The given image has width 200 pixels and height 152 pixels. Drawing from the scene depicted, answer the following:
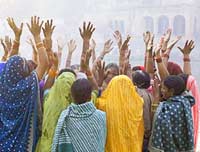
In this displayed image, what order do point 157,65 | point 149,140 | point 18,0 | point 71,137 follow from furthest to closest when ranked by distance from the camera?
point 18,0 → point 157,65 → point 149,140 → point 71,137

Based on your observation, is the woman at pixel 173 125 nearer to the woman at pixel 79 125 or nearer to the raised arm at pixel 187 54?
the woman at pixel 79 125

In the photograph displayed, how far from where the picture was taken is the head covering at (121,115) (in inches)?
73.2

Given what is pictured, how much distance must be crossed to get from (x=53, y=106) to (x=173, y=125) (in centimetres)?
61

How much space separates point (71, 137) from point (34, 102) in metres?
0.28

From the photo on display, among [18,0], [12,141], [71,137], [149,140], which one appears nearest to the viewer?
[71,137]

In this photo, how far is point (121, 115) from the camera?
73.2 inches

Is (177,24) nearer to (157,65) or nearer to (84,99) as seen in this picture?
(157,65)

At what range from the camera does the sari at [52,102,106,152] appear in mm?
1681

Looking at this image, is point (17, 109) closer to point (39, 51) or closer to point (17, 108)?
point (17, 108)

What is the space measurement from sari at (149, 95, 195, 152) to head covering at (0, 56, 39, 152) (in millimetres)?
638

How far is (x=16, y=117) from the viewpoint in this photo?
5.98ft

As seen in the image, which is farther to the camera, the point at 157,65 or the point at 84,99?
the point at 157,65

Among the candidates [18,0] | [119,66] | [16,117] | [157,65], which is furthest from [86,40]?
[18,0]

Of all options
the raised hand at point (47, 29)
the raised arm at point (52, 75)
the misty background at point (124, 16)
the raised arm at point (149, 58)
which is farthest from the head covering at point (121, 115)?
the misty background at point (124, 16)
